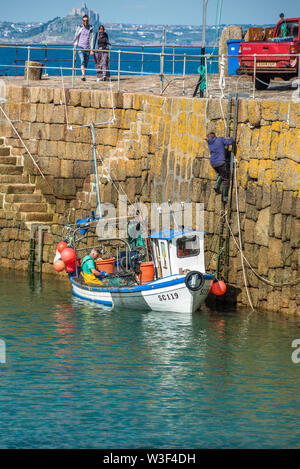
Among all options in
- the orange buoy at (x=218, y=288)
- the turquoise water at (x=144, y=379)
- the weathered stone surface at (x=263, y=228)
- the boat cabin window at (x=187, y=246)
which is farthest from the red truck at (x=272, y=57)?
the turquoise water at (x=144, y=379)

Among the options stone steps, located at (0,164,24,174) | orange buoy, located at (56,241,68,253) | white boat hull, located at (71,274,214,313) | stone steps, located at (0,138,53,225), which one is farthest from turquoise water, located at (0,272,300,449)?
stone steps, located at (0,164,24,174)

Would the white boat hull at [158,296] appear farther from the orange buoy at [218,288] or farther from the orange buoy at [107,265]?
the orange buoy at [107,265]

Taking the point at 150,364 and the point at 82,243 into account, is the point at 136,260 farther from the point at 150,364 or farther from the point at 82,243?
the point at 150,364

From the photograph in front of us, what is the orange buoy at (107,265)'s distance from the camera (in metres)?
22.8

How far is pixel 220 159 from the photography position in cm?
2173

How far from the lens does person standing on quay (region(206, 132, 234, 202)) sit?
21.7 meters

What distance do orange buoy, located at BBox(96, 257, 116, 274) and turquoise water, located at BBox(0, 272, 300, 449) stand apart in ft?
3.44

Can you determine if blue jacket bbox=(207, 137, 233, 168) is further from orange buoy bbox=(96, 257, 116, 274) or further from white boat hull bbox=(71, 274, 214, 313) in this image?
orange buoy bbox=(96, 257, 116, 274)

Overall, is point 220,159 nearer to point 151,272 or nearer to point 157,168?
point 157,168

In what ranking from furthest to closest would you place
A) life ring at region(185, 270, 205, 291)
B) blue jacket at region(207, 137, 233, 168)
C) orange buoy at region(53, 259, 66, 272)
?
1. orange buoy at region(53, 259, 66, 272)
2. blue jacket at region(207, 137, 233, 168)
3. life ring at region(185, 270, 205, 291)

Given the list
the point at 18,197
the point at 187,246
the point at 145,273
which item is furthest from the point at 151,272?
the point at 18,197

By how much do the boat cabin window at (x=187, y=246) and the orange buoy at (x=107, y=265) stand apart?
2.04m
